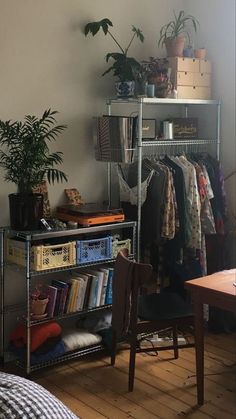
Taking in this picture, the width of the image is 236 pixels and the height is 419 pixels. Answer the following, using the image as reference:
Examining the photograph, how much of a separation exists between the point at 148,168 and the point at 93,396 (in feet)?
5.16

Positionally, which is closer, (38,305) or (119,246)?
(38,305)

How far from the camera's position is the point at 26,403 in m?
1.52

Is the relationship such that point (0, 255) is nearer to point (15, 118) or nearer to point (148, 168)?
point (15, 118)

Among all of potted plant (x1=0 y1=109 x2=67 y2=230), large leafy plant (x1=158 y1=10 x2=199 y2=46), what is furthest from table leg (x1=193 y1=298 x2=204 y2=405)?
large leafy plant (x1=158 y1=10 x2=199 y2=46)

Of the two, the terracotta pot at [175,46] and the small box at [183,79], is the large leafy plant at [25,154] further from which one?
the terracotta pot at [175,46]

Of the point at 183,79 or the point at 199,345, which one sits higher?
the point at 183,79

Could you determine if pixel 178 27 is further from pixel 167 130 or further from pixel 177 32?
pixel 167 130

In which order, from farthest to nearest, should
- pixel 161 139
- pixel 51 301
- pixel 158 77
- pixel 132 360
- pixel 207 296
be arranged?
pixel 161 139 → pixel 158 77 → pixel 51 301 → pixel 132 360 → pixel 207 296

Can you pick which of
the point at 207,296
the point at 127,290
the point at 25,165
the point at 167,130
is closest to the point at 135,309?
the point at 127,290

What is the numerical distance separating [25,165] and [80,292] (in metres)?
0.92

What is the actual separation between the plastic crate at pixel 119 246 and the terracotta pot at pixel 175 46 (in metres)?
1.42

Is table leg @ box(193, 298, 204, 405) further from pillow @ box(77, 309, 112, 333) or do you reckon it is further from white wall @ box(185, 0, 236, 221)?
white wall @ box(185, 0, 236, 221)

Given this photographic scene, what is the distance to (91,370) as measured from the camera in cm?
343

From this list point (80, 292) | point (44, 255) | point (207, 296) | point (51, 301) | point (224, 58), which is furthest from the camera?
point (224, 58)
